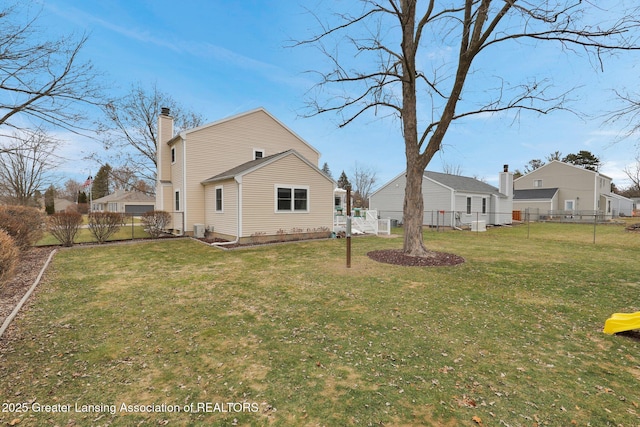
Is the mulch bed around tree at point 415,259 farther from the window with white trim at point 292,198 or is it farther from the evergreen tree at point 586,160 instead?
the evergreen tree at point 586,160

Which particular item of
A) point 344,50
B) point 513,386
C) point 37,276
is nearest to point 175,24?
point 344,50

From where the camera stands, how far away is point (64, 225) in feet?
36.4

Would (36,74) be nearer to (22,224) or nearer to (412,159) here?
(22,224)

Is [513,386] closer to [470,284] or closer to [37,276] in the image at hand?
[470,284]

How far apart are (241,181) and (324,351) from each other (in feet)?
30.9

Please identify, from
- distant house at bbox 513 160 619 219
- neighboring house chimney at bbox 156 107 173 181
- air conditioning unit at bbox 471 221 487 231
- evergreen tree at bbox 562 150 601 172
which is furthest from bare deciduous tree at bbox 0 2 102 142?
evergreen tree at bbox 562 150 601 172

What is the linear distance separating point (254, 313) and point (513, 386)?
11.4 feet

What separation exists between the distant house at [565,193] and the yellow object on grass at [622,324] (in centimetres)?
3374

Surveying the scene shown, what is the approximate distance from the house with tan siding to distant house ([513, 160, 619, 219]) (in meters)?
30.2

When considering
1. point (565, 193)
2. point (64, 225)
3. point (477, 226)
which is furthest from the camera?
point (565, 193)

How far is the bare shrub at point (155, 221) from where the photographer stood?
533 inches

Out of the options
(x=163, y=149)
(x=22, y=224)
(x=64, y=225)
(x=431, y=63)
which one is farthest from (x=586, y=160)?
(x=22, y=224)

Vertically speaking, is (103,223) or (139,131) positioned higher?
(139,131)

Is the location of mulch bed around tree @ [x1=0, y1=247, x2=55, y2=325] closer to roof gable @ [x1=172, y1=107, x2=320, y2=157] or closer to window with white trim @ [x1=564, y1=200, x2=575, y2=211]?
roof gable @ [x1=172, y1=107, x2=320, y2=157]
